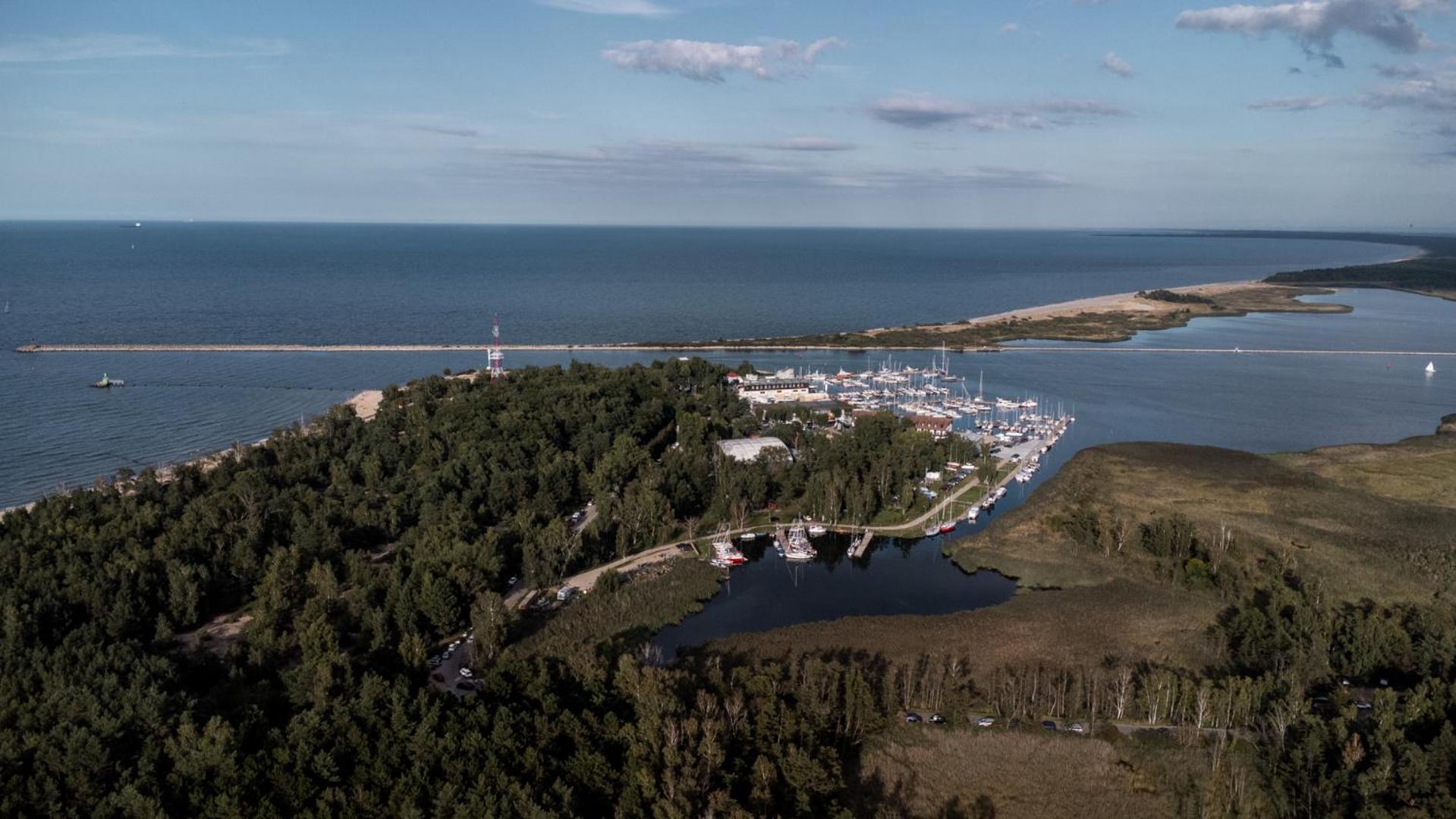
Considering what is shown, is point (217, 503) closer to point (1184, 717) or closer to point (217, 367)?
point (1184, 717)

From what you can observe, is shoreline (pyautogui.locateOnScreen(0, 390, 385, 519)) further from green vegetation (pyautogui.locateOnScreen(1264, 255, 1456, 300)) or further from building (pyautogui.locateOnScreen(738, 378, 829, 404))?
green vegetation (pyautogui.locateOnScreen(1264, 255, 1456, 300))

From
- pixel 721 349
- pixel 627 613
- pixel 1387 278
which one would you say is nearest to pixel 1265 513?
pixel 627 613

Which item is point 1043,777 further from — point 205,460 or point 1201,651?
point 205,460

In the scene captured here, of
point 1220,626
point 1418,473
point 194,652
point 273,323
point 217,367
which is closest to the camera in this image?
point 194,652

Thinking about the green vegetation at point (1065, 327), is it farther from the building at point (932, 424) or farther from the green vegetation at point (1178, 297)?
the building at point (932, 424)

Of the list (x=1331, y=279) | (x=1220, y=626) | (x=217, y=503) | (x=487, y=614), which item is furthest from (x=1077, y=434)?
(x=1331, y=279)

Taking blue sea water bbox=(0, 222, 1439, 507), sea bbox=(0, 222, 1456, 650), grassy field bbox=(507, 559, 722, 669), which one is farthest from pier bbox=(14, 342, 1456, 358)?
grassy field bbox=(507, 559, 722, 669)
